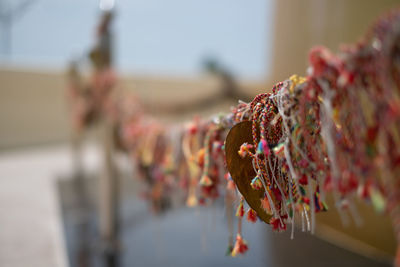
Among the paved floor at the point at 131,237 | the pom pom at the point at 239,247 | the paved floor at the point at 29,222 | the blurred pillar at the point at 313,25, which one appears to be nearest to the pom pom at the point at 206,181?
the pom pom at the point at 239,247

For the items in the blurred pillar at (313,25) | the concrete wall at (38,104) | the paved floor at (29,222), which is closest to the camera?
the paved floor at (29,222)

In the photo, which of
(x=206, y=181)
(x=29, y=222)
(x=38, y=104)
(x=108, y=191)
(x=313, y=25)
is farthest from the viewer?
(x=38, y=104)

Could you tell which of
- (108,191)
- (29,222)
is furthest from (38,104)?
(29,222)

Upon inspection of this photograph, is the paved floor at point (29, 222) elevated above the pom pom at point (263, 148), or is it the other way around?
the pom pom at point (263, 148)

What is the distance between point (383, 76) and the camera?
248mm

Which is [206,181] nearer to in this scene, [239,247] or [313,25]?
[239,247]

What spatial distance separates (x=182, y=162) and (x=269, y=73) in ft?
6.70

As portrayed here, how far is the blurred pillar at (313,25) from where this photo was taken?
5.62 ft

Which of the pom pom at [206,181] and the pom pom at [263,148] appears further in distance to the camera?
the pom pom at [206,181]

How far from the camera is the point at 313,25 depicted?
1994 mm

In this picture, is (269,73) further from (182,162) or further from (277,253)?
(182,162)

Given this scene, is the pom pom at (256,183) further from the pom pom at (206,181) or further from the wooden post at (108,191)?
the wooden post at (108,191)

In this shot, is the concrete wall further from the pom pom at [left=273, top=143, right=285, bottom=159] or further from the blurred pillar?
the pom pom at [left=273, top=143, right=285, bottom=159]

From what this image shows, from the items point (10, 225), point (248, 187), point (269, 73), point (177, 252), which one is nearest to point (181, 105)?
point (269, 73)
